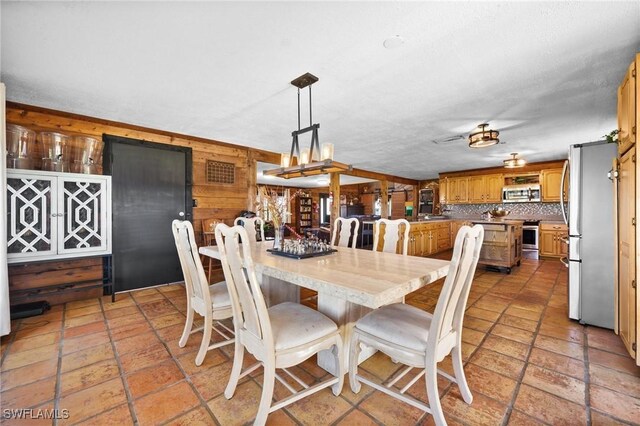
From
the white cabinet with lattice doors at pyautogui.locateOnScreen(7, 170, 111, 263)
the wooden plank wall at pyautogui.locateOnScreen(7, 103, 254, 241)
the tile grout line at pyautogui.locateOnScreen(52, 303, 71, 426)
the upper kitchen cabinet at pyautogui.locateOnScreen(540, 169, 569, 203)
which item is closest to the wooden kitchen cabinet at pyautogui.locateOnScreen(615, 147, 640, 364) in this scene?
the tile grout line at pyautogui.locateOnScreen(52, 303, 71, 426)

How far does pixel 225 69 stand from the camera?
2.22 meters

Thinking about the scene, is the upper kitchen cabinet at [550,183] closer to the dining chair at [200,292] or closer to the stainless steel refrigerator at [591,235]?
the stainless steel refrigerator at [591,235]

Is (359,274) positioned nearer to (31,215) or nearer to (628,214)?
(628,214)

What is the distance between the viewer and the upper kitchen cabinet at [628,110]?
1.67 meters

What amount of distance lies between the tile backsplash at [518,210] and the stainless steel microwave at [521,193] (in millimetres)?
444

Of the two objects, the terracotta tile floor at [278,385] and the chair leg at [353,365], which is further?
the chair leg at [353,365]

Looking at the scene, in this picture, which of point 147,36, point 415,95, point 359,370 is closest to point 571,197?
point 415,95

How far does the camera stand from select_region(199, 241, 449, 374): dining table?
1.27 m

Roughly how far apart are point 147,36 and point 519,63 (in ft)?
9.08

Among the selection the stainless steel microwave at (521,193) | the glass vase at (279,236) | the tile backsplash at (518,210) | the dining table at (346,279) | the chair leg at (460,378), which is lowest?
the chair leg at (460,378)

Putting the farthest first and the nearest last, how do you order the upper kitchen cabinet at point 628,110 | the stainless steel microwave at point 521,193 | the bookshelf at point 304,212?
the bookshelf at point 304,212 < the stainless steel microwave at point 521,193 < the upper kitchen cabinet at point 628,110

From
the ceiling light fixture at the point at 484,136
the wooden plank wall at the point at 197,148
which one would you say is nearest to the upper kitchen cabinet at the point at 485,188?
the ceiling light fixture at the point at 484,136

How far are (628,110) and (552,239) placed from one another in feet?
17.6

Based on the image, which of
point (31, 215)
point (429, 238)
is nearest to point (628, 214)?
point (429, 238)
